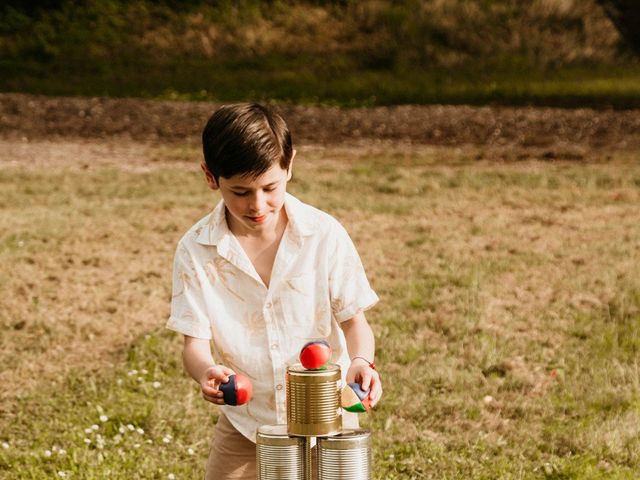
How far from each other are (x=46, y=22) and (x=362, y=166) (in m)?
11.6

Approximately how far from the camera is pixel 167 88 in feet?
55.7

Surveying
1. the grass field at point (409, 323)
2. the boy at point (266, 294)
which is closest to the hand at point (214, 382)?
the boy at point (266, 294)

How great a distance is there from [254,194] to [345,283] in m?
0.39

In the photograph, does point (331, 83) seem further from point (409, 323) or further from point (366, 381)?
point (366, 381)

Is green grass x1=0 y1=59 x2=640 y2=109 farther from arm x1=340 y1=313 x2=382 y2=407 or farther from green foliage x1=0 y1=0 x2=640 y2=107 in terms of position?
arm x1=340 y1=313 x2=382 y2=407

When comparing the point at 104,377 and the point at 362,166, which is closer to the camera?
the point at 104,377

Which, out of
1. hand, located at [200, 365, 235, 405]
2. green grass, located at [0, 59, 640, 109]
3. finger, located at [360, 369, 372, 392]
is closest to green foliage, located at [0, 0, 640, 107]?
green grass, located at [0, 59, 640, 109]

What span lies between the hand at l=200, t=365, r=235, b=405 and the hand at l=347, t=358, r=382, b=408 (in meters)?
0.33

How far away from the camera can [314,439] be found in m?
2.37

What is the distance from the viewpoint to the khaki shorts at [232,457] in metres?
3.10

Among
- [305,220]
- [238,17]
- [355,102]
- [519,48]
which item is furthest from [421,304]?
[238,17]

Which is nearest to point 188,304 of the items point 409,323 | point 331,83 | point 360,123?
point 409,323

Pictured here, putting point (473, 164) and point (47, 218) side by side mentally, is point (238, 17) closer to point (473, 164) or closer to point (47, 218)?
point (473, 164)

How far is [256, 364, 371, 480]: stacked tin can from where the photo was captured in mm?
2303
